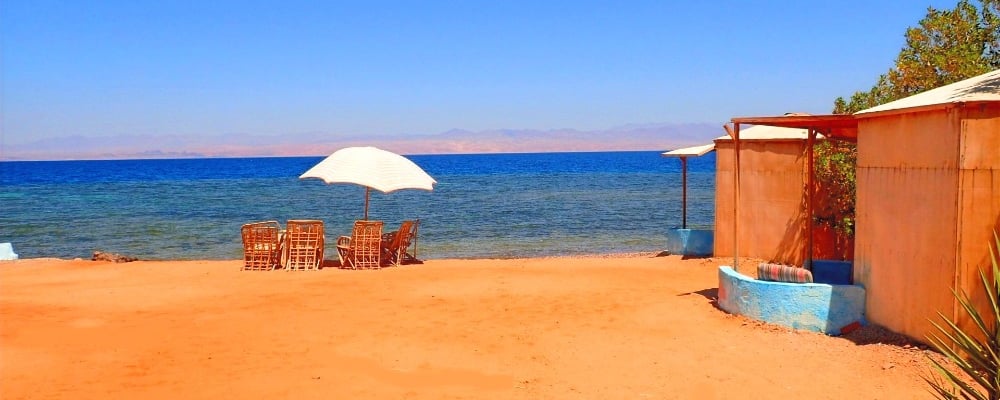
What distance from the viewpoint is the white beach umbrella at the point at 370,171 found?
1302cm

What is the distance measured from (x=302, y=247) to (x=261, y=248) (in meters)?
0.73

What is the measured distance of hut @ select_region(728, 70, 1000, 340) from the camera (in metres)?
6.36

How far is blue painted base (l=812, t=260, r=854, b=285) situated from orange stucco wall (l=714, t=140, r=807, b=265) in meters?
2.41

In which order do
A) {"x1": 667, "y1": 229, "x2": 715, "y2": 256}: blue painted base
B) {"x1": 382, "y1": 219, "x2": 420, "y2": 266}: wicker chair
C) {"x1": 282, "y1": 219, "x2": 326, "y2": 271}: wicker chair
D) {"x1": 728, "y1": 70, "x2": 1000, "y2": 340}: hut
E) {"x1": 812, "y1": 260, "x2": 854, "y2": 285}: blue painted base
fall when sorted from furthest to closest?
{"x1": 667, "y1": 229, "x2": 715, "y2": 256}: blue painted base → {"x1": 382, "y1": 219, "x2": 420, "y2": 266}: wicker chair → {"x1": 282, "y1": 219, "x2": 326, "y2": 271}: wicker chair → {"x1": 812, "y1": 260, "x2": 854, "y2": 285}: blue painted base → {"x1": 728, "y1": 70, "x2": 1000, "y2": 340}: hut

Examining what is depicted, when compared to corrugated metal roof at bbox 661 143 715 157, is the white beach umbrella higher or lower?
lower

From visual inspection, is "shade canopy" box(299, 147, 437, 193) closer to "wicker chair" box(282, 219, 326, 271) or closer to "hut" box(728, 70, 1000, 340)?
"wicker chair" box(282, 219, 326, 271)

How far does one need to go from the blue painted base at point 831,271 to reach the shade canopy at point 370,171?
21.1ft

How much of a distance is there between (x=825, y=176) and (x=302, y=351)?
8.96 m

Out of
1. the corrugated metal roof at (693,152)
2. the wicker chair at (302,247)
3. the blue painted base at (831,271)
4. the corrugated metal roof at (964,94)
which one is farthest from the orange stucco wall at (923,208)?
the wicker chair at (302,247)

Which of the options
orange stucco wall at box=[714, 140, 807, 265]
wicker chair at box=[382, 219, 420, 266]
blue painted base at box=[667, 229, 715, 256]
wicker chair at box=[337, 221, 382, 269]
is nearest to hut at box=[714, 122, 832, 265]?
orange stucco wall at box=[714, 140, 807, 265]

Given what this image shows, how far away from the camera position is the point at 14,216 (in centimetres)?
3192

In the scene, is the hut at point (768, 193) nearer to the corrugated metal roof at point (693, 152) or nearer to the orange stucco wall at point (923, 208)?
the corrugated metal roof at point (693, 152)

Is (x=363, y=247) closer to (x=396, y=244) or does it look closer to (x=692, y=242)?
(x=396, y=244)

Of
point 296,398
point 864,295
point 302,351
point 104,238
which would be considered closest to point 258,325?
point 302,351
